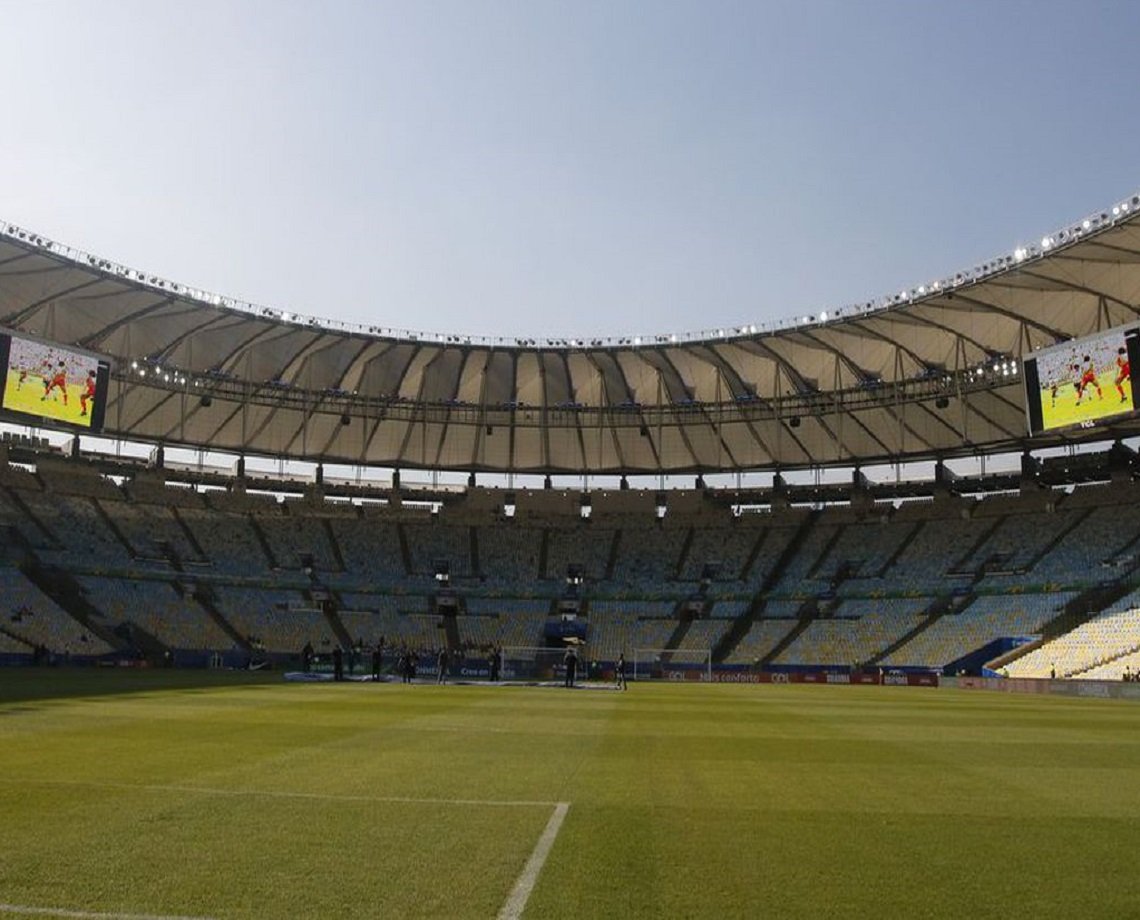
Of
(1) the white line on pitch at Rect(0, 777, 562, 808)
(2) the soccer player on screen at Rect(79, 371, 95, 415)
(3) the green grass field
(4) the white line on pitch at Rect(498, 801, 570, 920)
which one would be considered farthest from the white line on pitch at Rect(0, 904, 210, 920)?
(2) the soccer player on screen at Rect(79, 371, 95, 415)

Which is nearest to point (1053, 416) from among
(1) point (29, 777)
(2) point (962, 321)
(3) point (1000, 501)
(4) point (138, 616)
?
(2) point (962, 321)

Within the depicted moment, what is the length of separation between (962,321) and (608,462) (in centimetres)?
2963

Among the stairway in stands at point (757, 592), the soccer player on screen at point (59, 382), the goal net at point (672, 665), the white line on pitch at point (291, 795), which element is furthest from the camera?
the stairway in stands at point (757, 592)

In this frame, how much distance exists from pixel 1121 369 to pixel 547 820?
4388 centimetres

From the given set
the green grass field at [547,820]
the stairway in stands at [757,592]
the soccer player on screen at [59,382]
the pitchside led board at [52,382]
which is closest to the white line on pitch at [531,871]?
the green grass field at [547,820]

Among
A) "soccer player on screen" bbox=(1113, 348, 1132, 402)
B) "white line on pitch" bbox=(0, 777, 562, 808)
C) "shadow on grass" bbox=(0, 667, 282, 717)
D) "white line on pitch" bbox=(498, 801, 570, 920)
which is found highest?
"soccer player on screen" bbox=(1113, 348, 1132, 402)

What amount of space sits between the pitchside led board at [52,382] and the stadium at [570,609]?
7.6 inches

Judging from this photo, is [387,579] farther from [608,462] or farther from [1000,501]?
[1000,501]

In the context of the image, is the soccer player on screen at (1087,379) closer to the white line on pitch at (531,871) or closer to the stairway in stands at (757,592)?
the stairway in stands at (757,592)

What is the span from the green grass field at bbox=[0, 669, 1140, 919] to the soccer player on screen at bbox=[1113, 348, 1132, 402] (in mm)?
29521

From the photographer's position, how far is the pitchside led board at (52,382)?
48.8 m

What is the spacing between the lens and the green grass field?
6445 mm

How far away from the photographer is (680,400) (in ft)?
225

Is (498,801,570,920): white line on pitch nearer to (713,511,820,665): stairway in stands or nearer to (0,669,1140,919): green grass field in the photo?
(0,669,1140,919): green grass field
